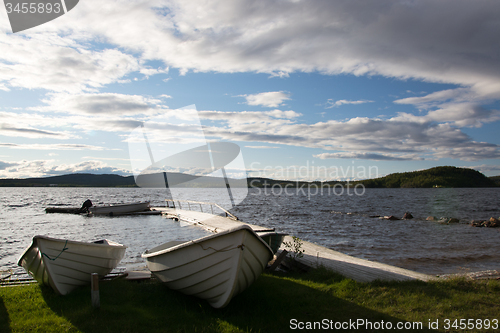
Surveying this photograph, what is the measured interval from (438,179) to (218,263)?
16338cm

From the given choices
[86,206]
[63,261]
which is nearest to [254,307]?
[63,261]

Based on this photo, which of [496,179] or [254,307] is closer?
[254,307]

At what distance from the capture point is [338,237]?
20.3 meters

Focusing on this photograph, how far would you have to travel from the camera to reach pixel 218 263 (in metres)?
5.83

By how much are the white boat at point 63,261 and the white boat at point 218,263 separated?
246cm

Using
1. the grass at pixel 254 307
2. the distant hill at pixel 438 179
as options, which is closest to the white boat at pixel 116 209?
the grass at pixel 254 307

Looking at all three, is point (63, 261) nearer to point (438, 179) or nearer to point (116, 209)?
point (116, 209)

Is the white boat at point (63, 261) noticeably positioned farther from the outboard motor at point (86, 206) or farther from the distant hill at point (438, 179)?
the distant hill at point (438, 179)

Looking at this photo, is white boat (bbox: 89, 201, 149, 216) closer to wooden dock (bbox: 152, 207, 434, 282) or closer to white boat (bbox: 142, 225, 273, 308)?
wooden dock (bbox: 152, 207, 434, 282)

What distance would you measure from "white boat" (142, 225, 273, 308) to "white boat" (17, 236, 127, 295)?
246cm

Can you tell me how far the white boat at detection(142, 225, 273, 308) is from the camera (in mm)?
5719

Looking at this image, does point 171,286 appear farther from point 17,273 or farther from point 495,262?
point 495,262

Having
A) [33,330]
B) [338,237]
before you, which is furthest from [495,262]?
[33,330]

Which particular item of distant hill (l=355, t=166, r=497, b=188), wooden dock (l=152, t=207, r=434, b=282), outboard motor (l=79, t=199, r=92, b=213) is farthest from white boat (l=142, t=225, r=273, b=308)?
distant hill (l=355, t=166, r=497, b=188)
